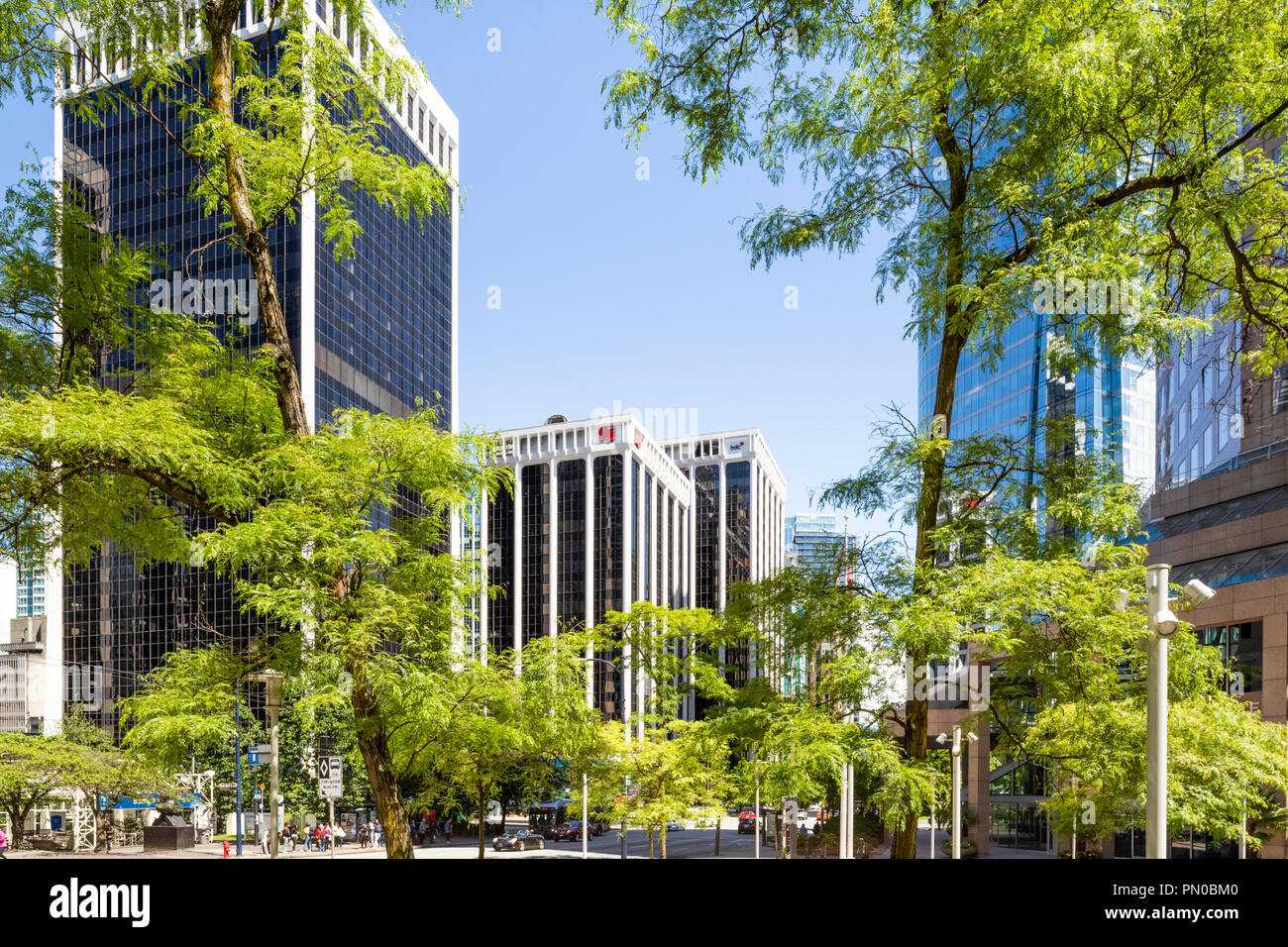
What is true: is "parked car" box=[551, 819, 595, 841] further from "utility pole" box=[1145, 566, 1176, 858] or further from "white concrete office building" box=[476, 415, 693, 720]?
"utility pole" box=[1145, 566, 1176, 858]

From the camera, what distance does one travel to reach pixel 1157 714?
718cm

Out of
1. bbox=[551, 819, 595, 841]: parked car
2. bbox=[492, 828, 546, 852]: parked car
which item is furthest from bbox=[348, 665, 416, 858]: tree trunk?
bbox=[551, 819, 595, 841]: parked car

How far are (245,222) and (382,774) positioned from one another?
18.3 feet

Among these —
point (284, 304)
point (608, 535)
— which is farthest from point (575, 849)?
point (284, 304)

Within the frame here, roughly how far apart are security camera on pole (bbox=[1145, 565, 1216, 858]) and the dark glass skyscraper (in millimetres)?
10328

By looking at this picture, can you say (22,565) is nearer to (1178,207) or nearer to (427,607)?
(427,607)


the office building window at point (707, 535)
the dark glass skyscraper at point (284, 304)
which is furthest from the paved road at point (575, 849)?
the office building window at point (707, 535)

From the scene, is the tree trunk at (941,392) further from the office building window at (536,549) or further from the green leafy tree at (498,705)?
the office building window at (536,549)

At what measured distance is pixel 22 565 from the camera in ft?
33.0

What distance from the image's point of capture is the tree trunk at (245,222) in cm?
913

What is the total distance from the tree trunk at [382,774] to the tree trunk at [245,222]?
270 cm

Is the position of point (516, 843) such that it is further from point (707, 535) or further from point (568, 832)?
point (707, 535)
